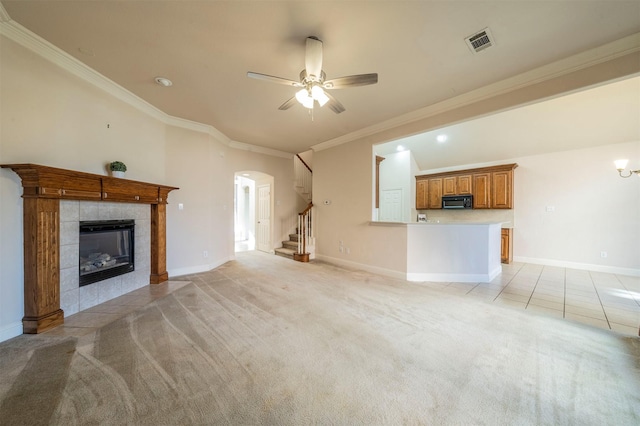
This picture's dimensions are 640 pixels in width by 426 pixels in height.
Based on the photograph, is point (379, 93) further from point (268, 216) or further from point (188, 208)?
point (268, 216)

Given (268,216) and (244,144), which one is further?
(268,216)

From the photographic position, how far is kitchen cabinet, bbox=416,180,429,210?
276 inches

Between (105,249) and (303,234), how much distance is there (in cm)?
367

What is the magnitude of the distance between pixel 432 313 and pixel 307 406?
76.9 inches

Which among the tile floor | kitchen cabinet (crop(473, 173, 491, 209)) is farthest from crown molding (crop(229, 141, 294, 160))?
kitchen cabinet (crop(473, 173, 491, 209))

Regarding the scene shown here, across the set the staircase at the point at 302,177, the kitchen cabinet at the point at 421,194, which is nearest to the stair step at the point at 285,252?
the staircase at the point at 302,177

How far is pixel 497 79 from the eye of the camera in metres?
2.91

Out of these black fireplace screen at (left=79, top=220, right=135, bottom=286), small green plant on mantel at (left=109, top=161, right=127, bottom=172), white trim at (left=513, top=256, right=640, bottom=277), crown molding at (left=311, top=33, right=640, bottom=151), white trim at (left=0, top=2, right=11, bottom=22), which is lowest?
white trim at (left=513, top=256, right=640, bottom=277)

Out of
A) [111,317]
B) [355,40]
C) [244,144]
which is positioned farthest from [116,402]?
[244,144]

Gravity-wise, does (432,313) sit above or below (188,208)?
below

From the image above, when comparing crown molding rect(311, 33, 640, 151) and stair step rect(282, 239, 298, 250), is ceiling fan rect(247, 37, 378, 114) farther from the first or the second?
stair step rect(282, 239, 298, 250)

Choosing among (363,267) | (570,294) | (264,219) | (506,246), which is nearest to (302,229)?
(264,219)

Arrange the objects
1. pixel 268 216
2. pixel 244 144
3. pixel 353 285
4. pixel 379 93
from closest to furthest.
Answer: pixel 379 93 < pixel 353 285 < pixel 244 144 < pixel 268 216

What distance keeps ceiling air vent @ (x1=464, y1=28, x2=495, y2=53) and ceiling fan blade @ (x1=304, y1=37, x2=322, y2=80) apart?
1476mm
